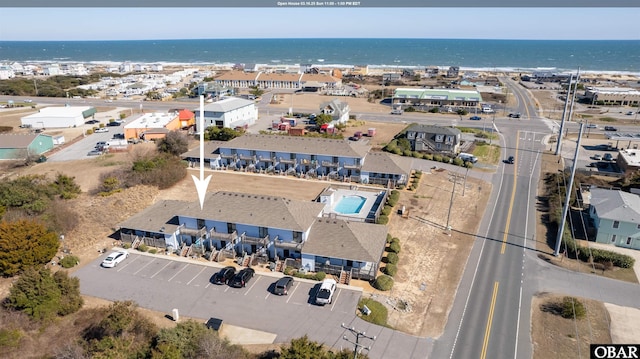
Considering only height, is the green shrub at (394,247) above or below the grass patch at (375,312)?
above

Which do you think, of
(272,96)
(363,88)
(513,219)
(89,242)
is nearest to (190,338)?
(89,242)

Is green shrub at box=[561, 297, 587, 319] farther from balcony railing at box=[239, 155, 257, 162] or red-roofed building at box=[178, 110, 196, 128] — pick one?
red-roofed building at box=[178, 110, 196, 128]

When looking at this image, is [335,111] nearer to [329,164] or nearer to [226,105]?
[226,105]

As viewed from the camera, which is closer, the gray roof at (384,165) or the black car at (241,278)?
the black car at (241,278)

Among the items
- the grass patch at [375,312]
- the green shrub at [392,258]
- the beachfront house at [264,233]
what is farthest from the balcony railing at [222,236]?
the green shrub at [392,258]

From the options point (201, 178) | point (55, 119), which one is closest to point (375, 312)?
point (201, 178)

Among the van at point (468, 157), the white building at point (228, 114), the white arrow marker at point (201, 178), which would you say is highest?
the white arrow marker at point (201, 178)

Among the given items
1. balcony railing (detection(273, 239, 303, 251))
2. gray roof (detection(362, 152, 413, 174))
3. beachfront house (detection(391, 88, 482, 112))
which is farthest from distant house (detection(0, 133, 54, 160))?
beachfront house (detection(391, 88, 482, 112))

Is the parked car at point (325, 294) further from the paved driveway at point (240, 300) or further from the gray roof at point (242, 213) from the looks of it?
the gray roof at point (242, 213)
